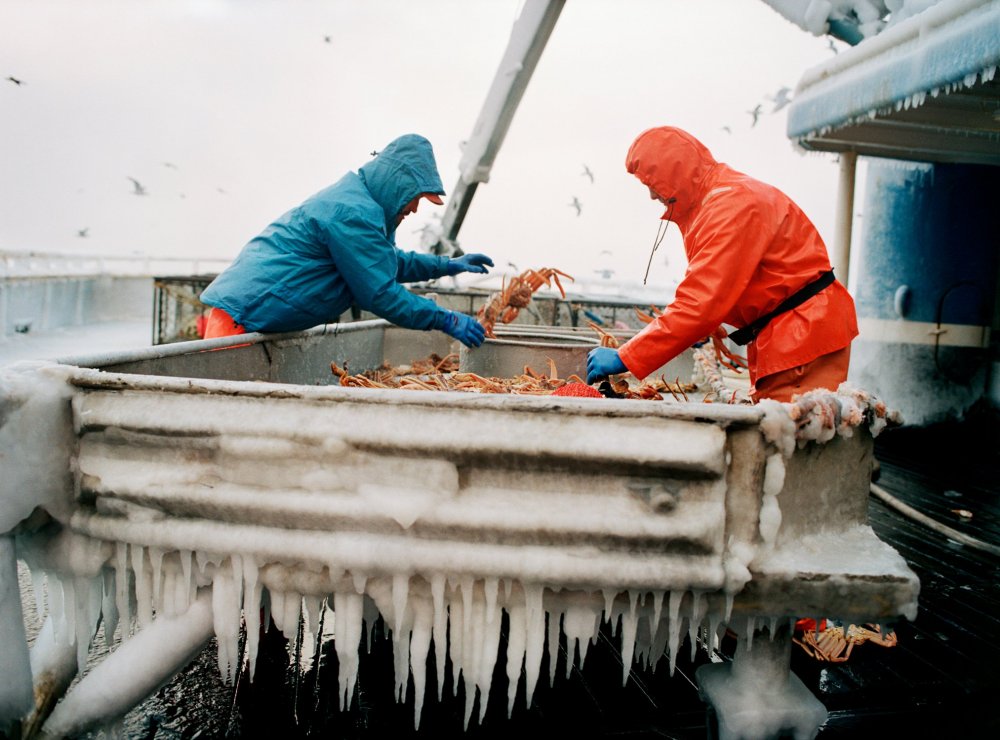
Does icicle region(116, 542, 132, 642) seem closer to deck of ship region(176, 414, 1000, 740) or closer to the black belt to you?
deck of ship region(176, 414, 1000, 740)

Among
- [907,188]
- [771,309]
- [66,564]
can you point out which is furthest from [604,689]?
[907,188]

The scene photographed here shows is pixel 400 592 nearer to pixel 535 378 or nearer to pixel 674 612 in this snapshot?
pixel 674 612

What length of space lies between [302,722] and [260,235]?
258cm

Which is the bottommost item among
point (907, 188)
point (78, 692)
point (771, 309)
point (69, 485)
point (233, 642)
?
point (78, 692)

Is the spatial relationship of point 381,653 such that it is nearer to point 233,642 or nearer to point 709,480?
point 233,642

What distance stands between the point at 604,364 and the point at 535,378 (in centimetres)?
116

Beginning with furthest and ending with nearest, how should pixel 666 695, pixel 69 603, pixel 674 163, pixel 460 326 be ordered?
pixel 460 326 → pixel 674 163 → pixel 666 695 → pixel 69 603

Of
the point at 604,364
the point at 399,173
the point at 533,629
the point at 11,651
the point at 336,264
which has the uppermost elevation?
the point at 399,173

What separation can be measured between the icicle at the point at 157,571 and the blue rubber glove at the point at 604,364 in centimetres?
149

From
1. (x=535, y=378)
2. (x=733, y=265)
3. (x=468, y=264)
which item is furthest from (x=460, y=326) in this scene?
(x=733, y=265)

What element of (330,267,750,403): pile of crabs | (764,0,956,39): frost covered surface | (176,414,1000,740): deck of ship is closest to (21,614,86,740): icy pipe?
(176,414,1000,740): deck of ship

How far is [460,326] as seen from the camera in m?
3.85

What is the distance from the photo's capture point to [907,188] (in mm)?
8023

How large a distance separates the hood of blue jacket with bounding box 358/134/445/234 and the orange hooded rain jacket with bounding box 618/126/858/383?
1.50 metres
